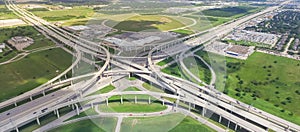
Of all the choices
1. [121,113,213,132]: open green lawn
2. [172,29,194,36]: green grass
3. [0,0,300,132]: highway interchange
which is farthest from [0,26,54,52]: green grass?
[121,113,213,132]: open green lawn

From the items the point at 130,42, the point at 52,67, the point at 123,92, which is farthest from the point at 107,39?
the point at 123,92

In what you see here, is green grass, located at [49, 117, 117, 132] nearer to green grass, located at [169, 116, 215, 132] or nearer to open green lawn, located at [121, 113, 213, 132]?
open green lawn, located at [121, 113, 213, 132]

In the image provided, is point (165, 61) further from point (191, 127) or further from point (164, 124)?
point (191, 127)

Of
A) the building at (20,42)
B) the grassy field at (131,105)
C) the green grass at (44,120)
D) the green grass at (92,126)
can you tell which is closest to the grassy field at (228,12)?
the building at (20,42)

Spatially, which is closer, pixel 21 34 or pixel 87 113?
pixel 87 113

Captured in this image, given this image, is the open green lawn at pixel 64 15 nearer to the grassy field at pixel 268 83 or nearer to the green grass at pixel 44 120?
the green grass at pixel 44 120

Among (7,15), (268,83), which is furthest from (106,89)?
(7,15)

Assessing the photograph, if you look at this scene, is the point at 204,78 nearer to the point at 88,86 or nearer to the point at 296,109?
the point at 296,109
